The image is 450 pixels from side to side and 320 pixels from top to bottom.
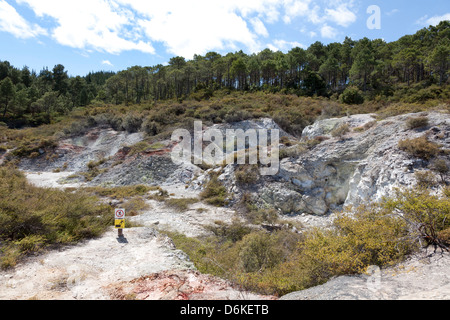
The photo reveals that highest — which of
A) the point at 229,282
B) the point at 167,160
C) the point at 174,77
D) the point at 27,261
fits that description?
the point at 174,77

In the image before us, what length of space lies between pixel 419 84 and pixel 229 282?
1707 inches

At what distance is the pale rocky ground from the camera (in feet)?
14.9

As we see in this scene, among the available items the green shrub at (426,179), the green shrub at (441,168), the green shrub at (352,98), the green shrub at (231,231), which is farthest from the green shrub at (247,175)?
the green shrub at (352,98)

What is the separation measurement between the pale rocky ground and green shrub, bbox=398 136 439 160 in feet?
1.34

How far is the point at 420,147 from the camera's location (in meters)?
11.8

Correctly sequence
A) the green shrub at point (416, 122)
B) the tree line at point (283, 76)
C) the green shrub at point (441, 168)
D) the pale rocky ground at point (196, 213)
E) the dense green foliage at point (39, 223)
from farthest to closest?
the tree line at point (283, 76)
the green shrub at point (416, 122)
the green shrub at point (441, 168)
the dense green foliage at point (39, 223)
the pale rocky ground at point (196, 213)

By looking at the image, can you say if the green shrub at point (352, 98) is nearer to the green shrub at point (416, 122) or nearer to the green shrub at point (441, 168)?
the green shrub at point (416, 122)

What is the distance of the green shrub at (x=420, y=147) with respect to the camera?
11.4m

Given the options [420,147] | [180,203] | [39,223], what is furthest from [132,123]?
[420,147]

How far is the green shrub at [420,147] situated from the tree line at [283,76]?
24.9 m

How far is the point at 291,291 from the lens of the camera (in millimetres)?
5055

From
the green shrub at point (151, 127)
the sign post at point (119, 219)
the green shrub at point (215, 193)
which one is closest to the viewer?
the sign post at point (119, 219)
